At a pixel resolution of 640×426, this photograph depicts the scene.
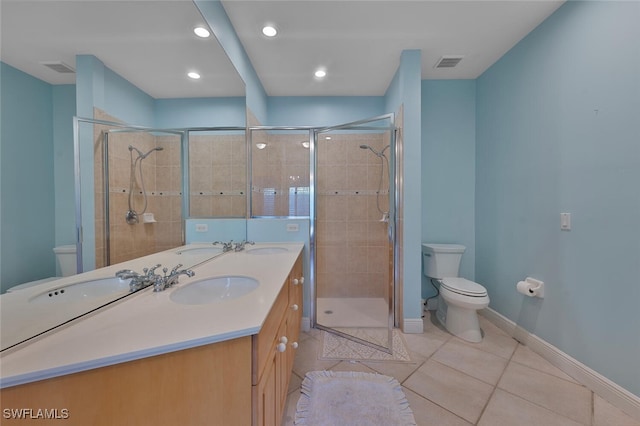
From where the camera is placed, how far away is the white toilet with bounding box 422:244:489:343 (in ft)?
6.41

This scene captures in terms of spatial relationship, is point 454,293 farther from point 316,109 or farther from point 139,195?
point 316,109

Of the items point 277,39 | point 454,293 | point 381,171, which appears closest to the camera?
point 277,39

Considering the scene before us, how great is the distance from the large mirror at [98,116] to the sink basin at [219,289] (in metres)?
Answer: 0.28

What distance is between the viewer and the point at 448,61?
2242 millimetres

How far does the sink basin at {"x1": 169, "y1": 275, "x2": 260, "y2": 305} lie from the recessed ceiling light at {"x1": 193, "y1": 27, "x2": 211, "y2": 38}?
1.39 metres

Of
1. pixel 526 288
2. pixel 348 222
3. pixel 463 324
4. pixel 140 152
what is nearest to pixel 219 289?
pixel 140 152

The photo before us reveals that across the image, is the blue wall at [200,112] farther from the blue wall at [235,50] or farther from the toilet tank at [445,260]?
the toilet tank at [445,260]

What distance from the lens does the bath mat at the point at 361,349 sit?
1.76 metres

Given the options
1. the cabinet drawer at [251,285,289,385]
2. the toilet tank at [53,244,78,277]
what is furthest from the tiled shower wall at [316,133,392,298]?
the toilet tank at [53,244,78,277]

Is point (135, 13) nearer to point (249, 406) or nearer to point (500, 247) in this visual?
point (249, 406)

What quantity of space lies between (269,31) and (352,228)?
2020 millimetres

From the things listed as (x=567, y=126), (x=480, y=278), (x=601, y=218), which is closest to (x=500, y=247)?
(x=480, y=278)

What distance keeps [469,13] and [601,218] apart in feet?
5.54

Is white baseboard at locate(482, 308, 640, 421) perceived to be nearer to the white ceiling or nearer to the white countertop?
the white countertop
